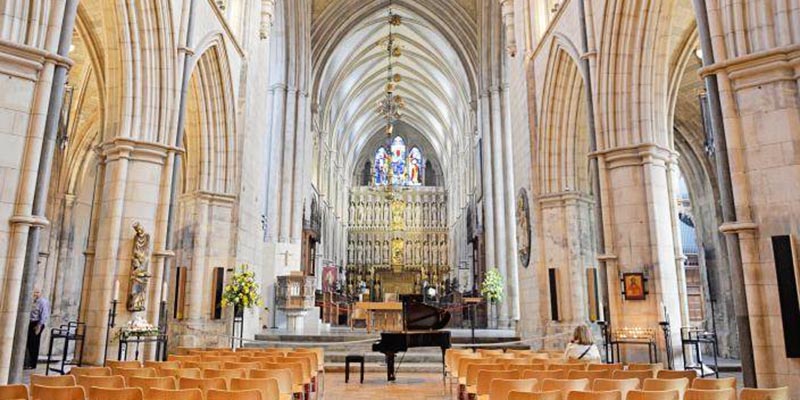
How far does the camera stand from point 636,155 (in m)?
10.2

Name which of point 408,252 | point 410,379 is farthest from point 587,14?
point 408,252

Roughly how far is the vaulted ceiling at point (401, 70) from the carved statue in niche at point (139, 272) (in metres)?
18.1

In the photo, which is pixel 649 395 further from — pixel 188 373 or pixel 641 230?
pixel 641 230

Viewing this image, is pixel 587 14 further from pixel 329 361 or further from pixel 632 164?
pixel 329 361

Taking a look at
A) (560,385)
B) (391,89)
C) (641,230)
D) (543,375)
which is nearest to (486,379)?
(543,375)

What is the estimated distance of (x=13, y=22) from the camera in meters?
6.43

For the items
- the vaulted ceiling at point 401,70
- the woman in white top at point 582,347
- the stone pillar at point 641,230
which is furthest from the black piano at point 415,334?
the vaulted ceiling at point 401,70

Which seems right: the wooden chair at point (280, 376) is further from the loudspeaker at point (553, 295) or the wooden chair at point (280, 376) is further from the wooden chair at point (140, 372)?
the loudspeaker at point (553, 295)

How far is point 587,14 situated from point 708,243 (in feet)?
34.2

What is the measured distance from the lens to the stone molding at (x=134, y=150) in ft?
31.2

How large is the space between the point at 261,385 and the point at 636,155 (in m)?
8.53

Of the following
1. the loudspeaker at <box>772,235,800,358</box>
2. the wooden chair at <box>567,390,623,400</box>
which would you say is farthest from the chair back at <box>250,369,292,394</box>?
the loudspeaker at <box>772,235,800,358</box>

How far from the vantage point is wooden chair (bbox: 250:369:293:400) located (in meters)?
A: 5.00

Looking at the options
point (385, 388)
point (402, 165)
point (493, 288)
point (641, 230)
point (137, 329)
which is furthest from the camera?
point (402, 165)
